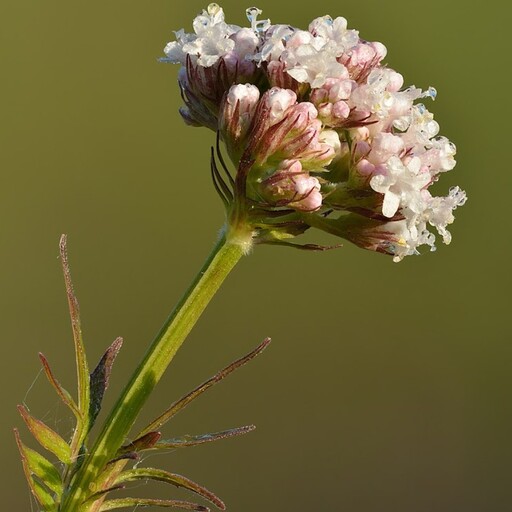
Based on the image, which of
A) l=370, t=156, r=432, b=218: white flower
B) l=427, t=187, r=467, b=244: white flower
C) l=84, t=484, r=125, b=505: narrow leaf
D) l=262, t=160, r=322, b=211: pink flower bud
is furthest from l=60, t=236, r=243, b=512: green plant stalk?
l=427, t=187, r=467, b=244: white flower

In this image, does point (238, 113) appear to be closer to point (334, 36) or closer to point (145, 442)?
point (334, 36)

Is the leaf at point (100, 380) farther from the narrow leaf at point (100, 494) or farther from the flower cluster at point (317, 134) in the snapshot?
the flower cluster at point (317, 134)

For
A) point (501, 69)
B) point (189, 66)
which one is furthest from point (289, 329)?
point (189, 66)

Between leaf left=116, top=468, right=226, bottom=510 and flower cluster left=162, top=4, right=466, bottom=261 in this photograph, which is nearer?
leaf left=116, top=468, right=226, bottom=510

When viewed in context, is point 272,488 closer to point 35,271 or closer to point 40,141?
point 35,271

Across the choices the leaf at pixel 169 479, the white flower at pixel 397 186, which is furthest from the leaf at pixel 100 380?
the white flower at pixel 397 186

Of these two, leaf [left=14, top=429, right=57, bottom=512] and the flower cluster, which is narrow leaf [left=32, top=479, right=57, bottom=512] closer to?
leaf [left=14, top=429, right=57, bottom=512]
